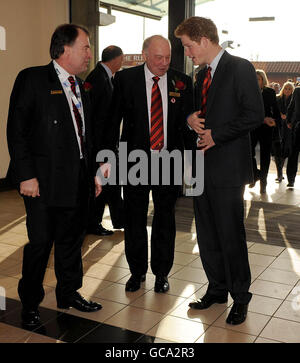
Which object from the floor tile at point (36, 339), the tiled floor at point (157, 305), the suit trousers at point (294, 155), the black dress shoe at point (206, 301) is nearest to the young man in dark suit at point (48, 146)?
the floor tile at point (36, 339)

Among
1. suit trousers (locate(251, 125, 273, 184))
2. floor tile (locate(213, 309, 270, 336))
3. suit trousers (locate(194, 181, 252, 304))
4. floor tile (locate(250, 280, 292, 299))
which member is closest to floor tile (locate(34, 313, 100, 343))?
floor tile (locate(213, 309, 270, 336))

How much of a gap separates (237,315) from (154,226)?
32.5 inches

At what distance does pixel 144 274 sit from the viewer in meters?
3.26

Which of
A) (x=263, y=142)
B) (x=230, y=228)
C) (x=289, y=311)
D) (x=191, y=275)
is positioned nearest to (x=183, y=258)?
(x=191, y=275)

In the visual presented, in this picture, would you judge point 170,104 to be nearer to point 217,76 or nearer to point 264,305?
point 217,76

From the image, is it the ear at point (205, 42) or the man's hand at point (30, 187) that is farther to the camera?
the ear at point (205, 42)

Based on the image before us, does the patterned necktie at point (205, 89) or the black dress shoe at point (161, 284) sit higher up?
the patterned necktie at point (205, 89)

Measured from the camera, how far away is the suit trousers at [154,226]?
3061 millimetres

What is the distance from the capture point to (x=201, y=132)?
2549mm

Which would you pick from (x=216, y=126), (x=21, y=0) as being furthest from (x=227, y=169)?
(x=21, y=0)

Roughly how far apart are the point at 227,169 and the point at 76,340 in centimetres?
122

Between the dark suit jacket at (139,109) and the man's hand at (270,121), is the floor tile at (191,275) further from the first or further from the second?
the man's hand at (270,121)

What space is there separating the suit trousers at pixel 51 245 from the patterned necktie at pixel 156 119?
1.76 feet
